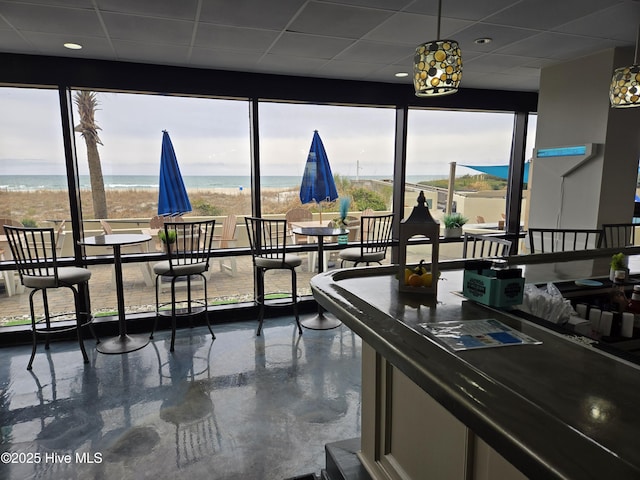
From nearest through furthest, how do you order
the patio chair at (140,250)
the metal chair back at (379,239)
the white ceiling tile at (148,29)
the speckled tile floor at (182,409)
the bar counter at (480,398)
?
the bar counter at (480,398) → the speckled tile floor at (182,409) → the white ceiling tile at (148,29) → the patio chair at (140,250) → the metal chair back at (379,239)

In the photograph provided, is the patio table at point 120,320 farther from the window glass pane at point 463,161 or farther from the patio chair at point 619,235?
the patio chair at point 619,235

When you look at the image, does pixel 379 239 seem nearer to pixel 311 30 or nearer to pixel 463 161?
pixel 463 161

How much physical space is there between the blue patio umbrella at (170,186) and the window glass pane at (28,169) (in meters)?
0.87

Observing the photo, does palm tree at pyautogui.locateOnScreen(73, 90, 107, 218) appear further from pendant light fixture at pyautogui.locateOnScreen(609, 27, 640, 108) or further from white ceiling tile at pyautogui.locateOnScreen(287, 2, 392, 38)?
pendant light fixture at pyautogui.locateOnScreen(609, 27, 640, 108)

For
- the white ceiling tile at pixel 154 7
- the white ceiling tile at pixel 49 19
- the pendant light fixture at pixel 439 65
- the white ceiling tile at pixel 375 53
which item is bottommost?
the pendant light fixture at pixel 439 65

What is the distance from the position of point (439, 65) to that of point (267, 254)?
9.09 feet

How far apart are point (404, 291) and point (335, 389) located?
5.38 feet

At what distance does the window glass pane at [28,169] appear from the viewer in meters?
3.84

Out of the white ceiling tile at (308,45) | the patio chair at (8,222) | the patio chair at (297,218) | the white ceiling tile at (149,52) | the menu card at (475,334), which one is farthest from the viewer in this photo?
the patio chair at (297,218)

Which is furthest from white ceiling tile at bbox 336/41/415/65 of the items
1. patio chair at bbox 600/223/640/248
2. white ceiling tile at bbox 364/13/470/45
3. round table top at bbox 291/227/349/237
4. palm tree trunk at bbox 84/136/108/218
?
palm tree trunk at bbox 84/136/108/218

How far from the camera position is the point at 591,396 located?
864mm

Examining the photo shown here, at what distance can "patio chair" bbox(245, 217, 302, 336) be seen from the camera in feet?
13.4

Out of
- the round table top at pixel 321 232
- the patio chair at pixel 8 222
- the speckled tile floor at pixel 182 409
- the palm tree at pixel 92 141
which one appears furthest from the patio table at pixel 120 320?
the round table top at pixel 321 232

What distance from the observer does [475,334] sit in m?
1.21
